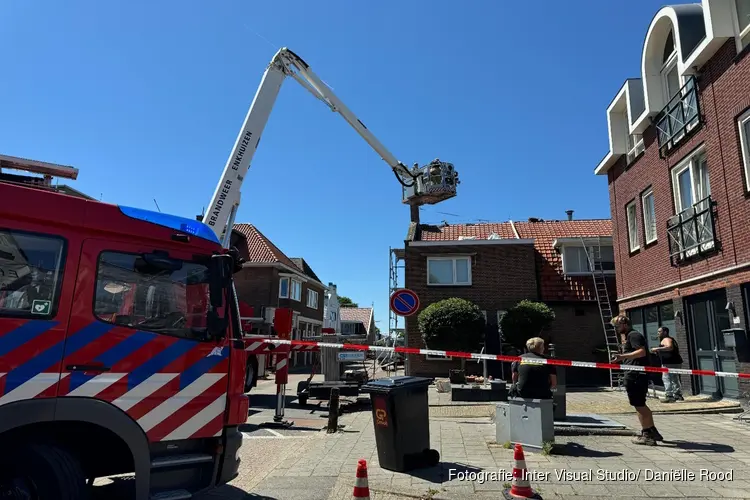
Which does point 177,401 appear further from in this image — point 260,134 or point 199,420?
point 260,134

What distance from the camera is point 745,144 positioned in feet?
32.4

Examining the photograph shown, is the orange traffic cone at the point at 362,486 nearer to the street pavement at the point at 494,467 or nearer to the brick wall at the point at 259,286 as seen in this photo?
the street pavement at the point at 494,467

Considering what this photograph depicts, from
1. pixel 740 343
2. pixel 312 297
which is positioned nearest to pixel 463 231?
pixel 740 343

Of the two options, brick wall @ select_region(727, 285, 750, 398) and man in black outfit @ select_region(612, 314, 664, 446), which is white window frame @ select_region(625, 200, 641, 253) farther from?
man in black outfit @ select_region(612, 314, 664, 446)

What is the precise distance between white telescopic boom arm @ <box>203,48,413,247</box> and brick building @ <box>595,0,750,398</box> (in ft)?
21.1

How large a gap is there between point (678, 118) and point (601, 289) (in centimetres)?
797

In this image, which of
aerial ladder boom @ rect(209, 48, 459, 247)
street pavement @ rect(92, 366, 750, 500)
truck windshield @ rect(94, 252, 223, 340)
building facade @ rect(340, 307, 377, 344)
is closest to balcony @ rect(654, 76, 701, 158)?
aerial ladder boom @ rect(209, 48, 459, 247)

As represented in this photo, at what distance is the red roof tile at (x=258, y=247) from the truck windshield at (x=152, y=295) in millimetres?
25754

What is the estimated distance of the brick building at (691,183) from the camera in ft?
33.0

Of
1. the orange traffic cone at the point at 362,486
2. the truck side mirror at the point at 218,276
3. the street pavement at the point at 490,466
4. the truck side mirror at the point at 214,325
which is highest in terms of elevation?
the truck side mirror at the point at 218,276

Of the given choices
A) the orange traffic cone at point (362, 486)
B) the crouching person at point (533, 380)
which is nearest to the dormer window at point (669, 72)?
the crouching person at point (533, 380)

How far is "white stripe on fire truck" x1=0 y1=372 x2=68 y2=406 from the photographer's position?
3760 millimetres

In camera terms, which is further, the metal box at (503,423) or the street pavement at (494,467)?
the metal box at (503,423)

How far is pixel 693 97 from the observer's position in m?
11.7
